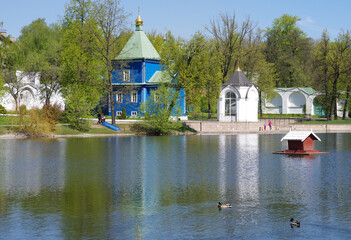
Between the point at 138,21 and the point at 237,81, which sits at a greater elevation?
the point at 138,21

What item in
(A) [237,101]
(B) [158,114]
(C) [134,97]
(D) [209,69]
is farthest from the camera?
(C) [134,97]

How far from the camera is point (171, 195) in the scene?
24.6 m

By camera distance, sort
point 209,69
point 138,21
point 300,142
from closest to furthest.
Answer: point 300,142, point 209,69, point 138,21

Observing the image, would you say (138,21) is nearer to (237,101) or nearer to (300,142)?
(237,101)

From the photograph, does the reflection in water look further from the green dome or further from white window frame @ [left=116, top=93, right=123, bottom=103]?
the green dome

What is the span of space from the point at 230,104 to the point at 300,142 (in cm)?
3171

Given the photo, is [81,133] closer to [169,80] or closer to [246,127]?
[169,80]

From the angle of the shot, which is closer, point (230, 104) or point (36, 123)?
point (36, 123)

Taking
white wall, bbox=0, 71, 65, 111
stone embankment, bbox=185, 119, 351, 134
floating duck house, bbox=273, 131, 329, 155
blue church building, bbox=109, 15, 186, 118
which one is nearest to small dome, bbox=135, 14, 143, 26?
blue church building, bbox=109, 15, 186, 118

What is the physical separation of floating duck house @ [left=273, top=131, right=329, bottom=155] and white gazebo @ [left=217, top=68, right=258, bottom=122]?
99.6ft

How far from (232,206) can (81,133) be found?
141 ft

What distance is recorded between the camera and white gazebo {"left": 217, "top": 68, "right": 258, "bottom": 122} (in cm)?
7456

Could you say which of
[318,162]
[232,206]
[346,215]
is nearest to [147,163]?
[318,162]

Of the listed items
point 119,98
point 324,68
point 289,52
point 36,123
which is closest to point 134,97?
point 119,98
